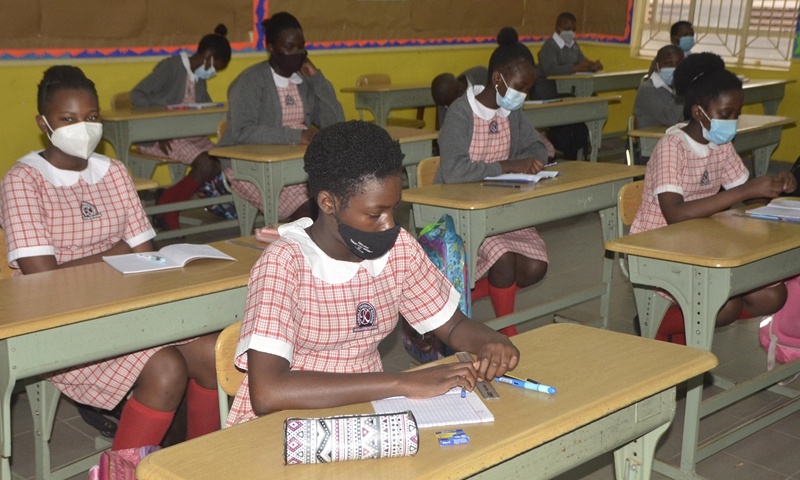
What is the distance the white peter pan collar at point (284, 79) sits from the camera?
176 inches

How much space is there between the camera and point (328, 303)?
1.63 meters

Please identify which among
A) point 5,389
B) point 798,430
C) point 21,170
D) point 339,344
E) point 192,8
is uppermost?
point 192,8

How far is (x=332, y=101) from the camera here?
15.6 feet

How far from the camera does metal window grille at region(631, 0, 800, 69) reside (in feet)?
28.2

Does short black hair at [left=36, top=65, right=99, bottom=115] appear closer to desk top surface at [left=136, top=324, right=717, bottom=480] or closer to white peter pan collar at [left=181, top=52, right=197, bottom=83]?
desk top surface at [left=136, top=324, right=717, bottom=480]

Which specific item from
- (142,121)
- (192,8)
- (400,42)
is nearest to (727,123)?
(142,121)

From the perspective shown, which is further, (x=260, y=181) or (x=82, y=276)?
(x=260, y=181)

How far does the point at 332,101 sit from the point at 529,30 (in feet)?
17.8

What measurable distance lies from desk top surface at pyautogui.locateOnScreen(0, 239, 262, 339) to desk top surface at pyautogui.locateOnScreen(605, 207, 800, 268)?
118cm

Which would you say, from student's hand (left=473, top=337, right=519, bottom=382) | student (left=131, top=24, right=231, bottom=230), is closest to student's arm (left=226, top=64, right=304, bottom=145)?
student (left=131, top=24, right=231, bottom=230)

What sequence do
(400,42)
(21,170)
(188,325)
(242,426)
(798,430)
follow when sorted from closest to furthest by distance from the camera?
1. (242,426)
2. (188,325)
3. (21,170)
4. (798,430)
5. (400,42)

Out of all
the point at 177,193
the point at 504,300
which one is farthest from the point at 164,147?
the point at 504,300

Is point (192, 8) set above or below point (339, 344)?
above

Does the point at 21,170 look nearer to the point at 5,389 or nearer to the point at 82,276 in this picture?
the point at 82,276
